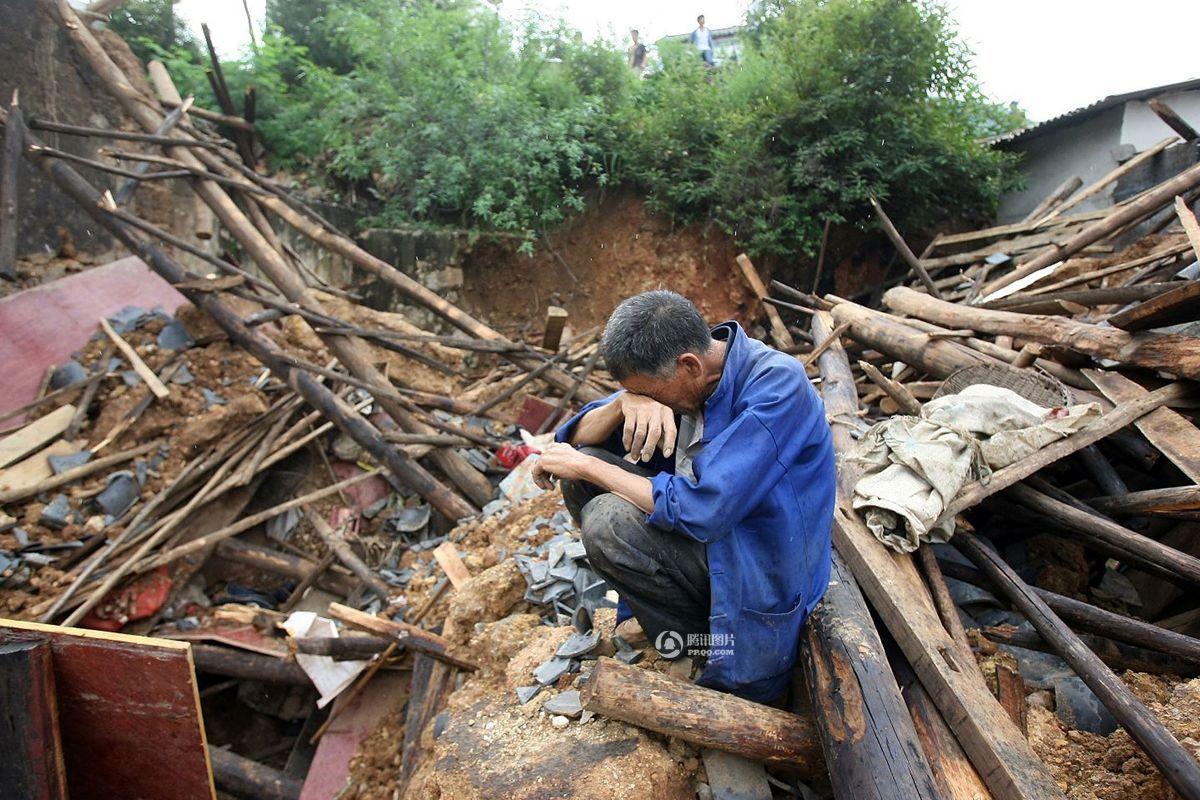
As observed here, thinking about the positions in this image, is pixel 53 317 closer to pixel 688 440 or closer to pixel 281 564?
pixel 281 564

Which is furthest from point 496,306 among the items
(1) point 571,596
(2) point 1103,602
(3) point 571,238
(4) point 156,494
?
(2) point 1103,602

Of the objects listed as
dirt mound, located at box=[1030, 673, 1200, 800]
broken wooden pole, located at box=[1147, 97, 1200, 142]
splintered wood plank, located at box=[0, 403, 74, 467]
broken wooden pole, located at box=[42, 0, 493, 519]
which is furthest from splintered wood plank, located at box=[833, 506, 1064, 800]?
broken wooden pole, located at box=[1147, 97, 1200, 142]

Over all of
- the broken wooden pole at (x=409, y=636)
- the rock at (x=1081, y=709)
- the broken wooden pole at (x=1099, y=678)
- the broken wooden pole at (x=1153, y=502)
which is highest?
the broken wooden pole at (x=1153, y=502)

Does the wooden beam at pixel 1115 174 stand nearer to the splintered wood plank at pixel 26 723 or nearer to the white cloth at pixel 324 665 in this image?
the white cloth at pixel 324 665

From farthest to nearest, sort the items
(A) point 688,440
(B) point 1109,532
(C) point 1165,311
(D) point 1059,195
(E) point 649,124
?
1. (E) point 649,124
2. (D) point 1059,195
3. (C) point 1165,311
4. (B) point 1109,532
5. (A) point 688,440

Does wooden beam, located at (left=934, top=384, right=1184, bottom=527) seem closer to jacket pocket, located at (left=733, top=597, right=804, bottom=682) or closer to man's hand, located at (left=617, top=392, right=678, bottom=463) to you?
jacket pocket, located at (left=733, top=597, right=804, bottom=682)

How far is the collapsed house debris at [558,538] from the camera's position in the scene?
2.27 metres

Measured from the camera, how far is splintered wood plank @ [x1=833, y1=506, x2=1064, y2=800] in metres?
1.99

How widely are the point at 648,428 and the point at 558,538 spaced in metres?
1.81

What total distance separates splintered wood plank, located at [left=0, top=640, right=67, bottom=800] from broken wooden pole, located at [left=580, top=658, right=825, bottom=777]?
2185 millimetres

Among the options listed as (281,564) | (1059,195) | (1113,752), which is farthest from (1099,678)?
(1059,195)

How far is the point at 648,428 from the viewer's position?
7.94 ft

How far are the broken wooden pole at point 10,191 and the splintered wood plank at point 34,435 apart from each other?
1.24 meters
